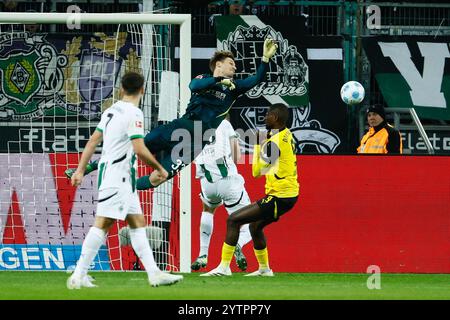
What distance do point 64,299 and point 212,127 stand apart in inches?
184

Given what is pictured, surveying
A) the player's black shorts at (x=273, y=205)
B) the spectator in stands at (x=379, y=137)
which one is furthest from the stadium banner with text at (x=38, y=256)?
the spectator in stands at (x=379, y=137)

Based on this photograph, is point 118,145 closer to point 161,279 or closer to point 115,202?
point 115,202

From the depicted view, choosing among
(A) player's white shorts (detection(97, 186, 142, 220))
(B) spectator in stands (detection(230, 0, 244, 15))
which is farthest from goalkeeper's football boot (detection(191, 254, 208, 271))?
(B) spectator in stands (detection(230, 0, 244, 15))

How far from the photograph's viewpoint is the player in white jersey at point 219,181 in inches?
583

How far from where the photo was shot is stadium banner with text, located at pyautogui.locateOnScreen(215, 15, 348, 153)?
736 inches

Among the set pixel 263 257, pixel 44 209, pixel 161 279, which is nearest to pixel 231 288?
pixel 161 279

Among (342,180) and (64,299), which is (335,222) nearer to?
(342,180)

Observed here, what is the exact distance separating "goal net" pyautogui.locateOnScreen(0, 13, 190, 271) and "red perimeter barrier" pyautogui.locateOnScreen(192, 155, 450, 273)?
99 centimetres

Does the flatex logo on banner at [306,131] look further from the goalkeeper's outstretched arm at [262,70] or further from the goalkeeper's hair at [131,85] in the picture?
the goalkeeper's hair at [131,85]

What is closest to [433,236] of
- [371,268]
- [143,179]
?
[371,268]

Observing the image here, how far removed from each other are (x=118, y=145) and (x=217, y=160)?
14.4 ft

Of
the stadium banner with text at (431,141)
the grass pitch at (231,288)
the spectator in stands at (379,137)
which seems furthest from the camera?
the stadium banner with text at (431,141)

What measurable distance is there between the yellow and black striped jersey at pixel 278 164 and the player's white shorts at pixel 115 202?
327cm
